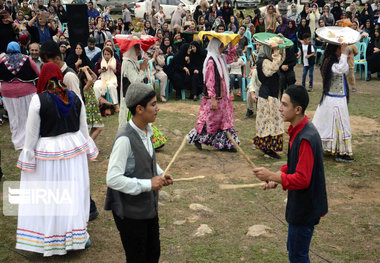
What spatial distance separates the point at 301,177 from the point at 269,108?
4.56m

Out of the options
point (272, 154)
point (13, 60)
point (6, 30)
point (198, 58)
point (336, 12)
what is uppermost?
point (336, 12)

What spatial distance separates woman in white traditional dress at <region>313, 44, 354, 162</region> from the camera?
7441 millimetres

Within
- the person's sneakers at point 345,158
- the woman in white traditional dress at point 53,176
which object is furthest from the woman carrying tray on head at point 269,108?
the woman in white traditional dress at point 53,176

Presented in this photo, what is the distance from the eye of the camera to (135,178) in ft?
10.8

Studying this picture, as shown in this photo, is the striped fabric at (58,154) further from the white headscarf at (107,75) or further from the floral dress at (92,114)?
the white headscarf at (107,75)

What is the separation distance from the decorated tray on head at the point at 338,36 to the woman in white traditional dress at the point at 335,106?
0.16 m

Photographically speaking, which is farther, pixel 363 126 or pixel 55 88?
pixel 363 126

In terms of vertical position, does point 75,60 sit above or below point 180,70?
above

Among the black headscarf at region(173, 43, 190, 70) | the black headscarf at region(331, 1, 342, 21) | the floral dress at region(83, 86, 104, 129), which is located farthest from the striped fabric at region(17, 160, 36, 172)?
the black headscarf at region(331, 1, 342, 21)

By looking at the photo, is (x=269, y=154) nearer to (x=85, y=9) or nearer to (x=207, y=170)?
(x=207, y=170)

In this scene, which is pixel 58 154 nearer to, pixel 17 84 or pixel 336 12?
pixel 17 84

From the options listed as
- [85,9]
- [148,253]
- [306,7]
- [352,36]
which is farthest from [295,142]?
[306,7]

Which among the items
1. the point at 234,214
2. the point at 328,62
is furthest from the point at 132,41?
the point at 234,214

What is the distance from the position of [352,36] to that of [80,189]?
5.07 metres
